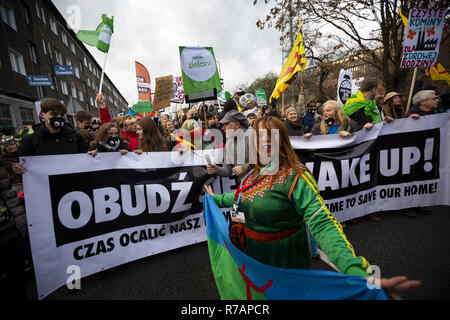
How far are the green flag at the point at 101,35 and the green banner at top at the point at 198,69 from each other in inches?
77.2

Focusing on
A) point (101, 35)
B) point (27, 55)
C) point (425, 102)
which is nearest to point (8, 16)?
point (27, 55)

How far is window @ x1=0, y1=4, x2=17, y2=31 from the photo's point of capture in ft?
47.0

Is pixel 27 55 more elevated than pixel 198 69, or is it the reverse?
pixel 27 55

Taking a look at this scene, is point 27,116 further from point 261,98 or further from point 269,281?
point 269,281

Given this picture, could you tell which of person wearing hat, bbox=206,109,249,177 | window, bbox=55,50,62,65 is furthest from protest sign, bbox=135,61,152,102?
window, bbox=55,50,62,65

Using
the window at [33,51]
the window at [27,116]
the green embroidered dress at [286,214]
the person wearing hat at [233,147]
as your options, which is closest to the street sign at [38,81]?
the person wearing hat at [233,147]

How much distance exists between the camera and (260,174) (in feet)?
4.96

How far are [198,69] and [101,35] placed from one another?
7.91 feet

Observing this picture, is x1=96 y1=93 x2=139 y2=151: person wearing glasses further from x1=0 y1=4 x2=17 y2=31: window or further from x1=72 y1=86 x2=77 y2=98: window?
x1=72 y1=86 x2=77 y2=98: window

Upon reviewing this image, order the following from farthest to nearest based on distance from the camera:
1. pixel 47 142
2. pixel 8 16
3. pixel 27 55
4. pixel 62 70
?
pixel 27 55
pixel 8 16
pixel 62 70
pixel 47 142

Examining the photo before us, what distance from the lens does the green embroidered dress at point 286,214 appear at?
124 centimetres

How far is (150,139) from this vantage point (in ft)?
10.5

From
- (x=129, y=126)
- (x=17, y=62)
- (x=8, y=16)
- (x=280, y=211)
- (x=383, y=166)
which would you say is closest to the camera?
(x=280, y=211)
